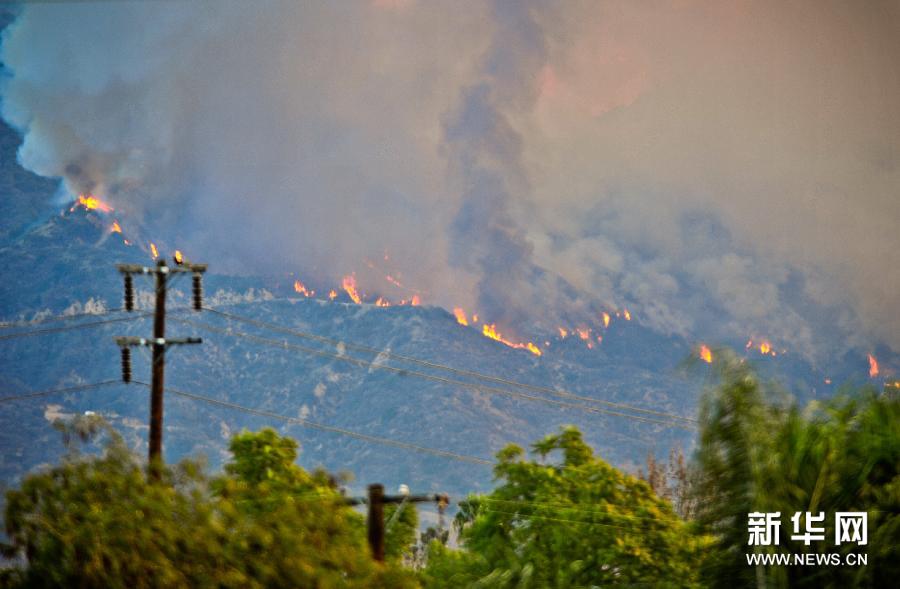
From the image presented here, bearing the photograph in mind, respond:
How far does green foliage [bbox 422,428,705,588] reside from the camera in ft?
126

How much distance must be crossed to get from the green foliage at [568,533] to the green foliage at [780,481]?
16126mm

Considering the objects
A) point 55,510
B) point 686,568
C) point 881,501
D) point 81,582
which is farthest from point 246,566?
point 686,568

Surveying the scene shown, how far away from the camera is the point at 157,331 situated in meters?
37.1

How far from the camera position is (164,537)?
1738cm

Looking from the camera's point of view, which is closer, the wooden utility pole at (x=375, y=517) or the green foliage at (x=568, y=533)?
the wooden utility pole at (x=375, y=517)

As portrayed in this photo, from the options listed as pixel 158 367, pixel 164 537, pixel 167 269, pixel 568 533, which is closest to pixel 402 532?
pixel 568 533

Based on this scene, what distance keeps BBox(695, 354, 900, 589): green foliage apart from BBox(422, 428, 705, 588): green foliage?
16126 millimetres

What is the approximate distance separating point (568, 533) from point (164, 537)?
81.0 feet

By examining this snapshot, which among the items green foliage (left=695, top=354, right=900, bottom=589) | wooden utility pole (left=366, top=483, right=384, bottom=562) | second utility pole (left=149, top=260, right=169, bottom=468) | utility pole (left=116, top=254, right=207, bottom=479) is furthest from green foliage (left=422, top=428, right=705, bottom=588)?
green foliage (left=695, top=354, right=900, bottom=589)

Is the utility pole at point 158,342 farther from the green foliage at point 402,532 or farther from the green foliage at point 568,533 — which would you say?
the green foliage at point 402,532

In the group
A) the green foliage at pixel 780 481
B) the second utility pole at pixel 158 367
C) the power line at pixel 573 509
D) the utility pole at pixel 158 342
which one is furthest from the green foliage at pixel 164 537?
the power line at pixel 573 509

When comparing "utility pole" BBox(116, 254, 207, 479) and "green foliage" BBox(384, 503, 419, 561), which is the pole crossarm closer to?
"utility pole" BBox(116, 254, 207, 479)

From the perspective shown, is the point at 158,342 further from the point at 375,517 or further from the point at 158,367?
the point at 375,517

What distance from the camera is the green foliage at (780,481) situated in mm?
18219
